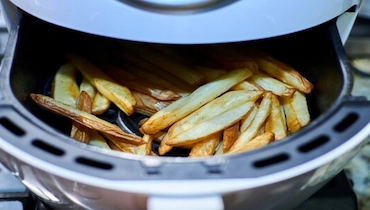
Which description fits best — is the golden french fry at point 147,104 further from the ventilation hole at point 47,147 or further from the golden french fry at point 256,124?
the ventilation hole at point 47,147

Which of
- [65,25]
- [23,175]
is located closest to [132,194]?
[23,175]

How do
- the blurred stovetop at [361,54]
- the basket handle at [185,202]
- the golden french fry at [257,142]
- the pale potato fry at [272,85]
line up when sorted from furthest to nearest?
1. the blurred stovetop at [361,54]
2. the pale potato fry at [272,85]
3. the golden french fry at [257,142]
4. the basket handle at [185,202]

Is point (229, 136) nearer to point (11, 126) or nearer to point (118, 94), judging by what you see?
point (118, 94)

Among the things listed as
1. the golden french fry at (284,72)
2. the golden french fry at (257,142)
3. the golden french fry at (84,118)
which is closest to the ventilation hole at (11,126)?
the golden french fry at (84,118)

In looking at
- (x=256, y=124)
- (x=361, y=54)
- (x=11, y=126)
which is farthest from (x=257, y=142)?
(x=361, y=54)

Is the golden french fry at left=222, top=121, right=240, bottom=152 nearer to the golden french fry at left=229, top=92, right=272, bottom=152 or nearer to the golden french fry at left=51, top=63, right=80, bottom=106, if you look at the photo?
the golden french fry at left=229, top=92, right=272, bottom=152

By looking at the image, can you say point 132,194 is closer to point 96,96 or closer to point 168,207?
point 168,207
